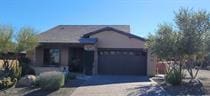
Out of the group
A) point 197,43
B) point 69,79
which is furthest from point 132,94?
point 69,79

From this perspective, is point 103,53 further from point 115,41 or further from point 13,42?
point 13,42

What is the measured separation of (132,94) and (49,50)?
14261 mm

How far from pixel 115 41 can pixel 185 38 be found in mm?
10112

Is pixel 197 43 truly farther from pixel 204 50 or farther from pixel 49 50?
pixel 49 50

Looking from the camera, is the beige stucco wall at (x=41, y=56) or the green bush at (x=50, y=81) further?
the beige stucco wall at (x=41, y=56)

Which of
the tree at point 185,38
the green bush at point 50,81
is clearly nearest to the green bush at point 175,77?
the tree at point 185,38

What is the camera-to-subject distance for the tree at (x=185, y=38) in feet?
70.2

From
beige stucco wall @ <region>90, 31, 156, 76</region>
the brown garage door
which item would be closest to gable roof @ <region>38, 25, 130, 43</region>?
beige stucco wall @ <region>90, 31, 156, 76</region>

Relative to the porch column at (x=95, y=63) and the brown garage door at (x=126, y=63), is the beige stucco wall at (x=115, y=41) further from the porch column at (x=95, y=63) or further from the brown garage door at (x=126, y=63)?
the porch column at (x=95, y=63)

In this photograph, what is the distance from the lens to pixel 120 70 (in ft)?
100

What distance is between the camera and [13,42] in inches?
1028

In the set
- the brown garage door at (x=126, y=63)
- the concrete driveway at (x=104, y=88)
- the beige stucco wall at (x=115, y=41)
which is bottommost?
the concrete driveway at (x=104, y=88)

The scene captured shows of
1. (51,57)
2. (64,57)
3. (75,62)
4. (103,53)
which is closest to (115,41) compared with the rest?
(103,53)

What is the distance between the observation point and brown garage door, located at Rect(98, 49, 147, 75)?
30.5 m
